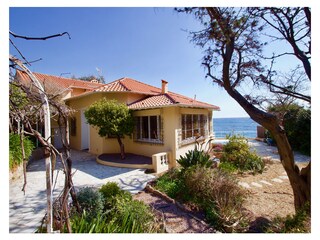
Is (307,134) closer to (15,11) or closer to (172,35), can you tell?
(172,35)

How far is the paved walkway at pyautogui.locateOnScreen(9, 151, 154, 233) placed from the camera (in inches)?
170

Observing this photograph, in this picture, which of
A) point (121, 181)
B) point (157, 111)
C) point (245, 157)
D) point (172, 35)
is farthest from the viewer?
point (157, 111)

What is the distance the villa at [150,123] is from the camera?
10242 millimetres

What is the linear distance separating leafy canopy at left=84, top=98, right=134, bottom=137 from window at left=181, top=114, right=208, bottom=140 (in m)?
3.56

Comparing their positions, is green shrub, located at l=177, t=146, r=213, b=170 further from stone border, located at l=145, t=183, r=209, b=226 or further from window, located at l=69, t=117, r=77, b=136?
window, located at l=69, t=117, r=77, b=136

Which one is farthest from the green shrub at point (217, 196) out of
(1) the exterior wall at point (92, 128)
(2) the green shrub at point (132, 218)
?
(1) the exterior wall at point (92, 128)

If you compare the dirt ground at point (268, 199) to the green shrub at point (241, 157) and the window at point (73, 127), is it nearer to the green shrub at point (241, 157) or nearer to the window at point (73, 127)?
the green shrub at point (241, 157)

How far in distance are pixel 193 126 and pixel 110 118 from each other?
19.6ft

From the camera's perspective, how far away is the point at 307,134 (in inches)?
540

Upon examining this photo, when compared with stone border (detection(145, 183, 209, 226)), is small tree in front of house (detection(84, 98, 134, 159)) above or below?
above

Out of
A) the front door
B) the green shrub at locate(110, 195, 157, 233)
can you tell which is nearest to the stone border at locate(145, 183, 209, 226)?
the green shrub at locate(110, 195, 157, 233)

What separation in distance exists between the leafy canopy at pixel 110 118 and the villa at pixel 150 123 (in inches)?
39.9
